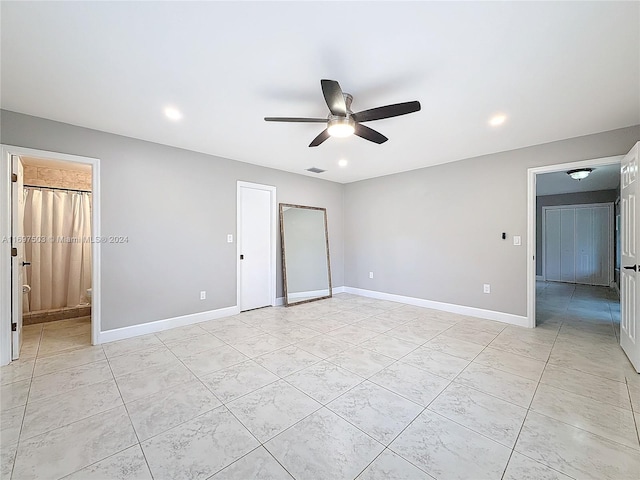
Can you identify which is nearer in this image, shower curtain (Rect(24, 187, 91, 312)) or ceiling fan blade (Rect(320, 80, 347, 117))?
ceiling fan blade (Rect(320, 80, 347, 117))

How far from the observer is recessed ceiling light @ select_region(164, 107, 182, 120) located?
8.54ft

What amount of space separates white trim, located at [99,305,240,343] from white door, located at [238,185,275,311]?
34 centimetres

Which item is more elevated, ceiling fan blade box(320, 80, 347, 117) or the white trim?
ceiling fan blade box(320, 80, 347, 117)

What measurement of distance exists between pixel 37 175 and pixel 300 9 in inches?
204

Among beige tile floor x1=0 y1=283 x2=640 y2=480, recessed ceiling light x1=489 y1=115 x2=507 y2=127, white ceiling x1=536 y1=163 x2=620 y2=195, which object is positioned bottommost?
beige tile floor x1=0 y1=283 x2=640 y2=480

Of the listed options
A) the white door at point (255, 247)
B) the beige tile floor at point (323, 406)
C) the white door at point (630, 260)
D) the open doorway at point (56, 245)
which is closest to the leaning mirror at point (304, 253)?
the white door at point (255, 247)

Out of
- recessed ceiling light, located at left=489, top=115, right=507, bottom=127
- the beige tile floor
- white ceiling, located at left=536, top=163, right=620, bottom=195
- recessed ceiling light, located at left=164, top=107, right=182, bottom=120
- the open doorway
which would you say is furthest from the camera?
white ceiling, located at left=536, top=163, right=620, bottom=195

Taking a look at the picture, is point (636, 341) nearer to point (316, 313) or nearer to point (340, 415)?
point (340, 415)

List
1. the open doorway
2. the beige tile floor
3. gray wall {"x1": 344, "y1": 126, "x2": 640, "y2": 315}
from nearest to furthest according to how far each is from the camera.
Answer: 1. the beige tile floor
2. gray wall {"x1": 344, "y1": 126, "x2": 640, "y2": 315}
3. the open doorway

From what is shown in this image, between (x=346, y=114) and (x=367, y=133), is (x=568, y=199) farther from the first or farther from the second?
(x=346, y=114)

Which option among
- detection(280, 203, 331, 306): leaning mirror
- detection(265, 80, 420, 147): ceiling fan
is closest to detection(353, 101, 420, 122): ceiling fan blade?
detection(265, 80, 420, 147): ceiling fan

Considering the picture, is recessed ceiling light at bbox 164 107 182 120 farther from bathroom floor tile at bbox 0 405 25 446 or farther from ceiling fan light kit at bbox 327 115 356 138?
bathroom floor tile at bbox 0 405 25 446

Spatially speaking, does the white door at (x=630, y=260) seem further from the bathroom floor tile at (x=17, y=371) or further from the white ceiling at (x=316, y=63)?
the bathroom floor tile at (x=17, y=371)

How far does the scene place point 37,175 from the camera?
422 cm
